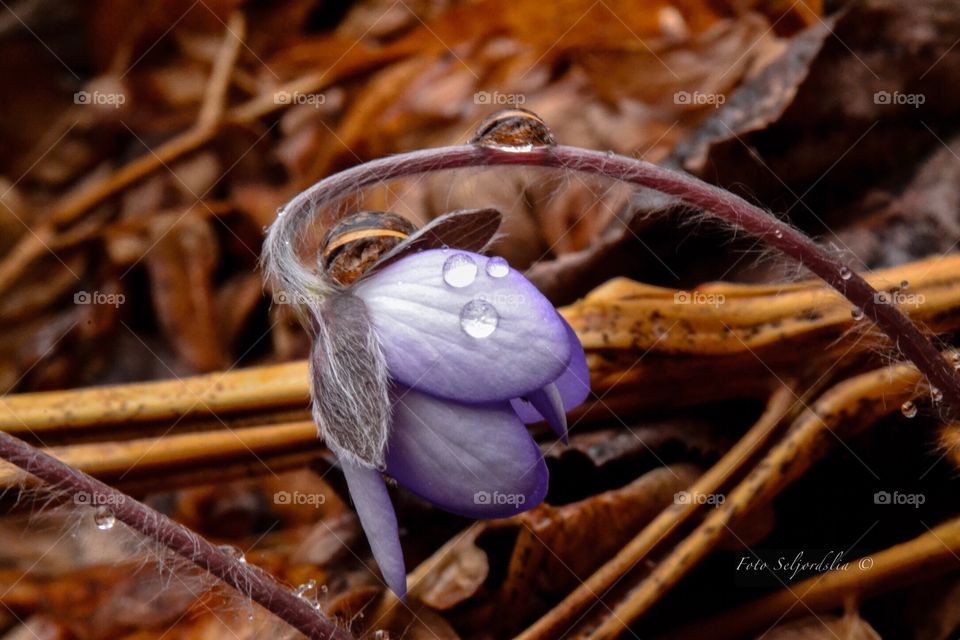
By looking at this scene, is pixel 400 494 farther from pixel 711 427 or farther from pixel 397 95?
pixel 397 95

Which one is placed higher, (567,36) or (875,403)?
(567,36)

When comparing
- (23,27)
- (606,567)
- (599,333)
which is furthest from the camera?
(23,27)

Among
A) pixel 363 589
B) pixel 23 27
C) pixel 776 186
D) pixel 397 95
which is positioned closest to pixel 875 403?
pixel 776 186
